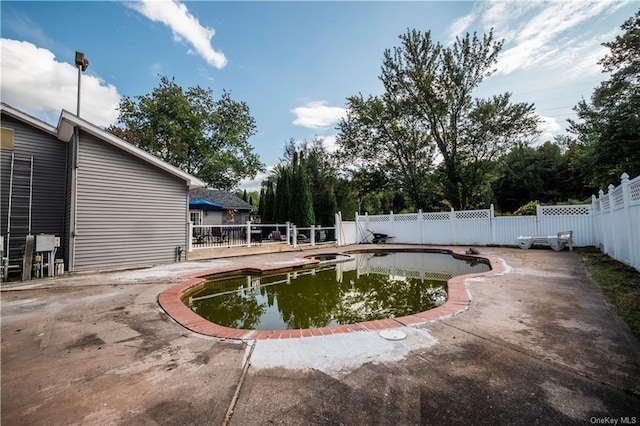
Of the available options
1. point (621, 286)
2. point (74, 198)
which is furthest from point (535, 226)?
point (74, 198)

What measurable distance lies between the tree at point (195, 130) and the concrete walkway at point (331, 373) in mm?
18787

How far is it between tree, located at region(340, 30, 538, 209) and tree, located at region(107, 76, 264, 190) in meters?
12.8

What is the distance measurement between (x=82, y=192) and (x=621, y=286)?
11.0 metres

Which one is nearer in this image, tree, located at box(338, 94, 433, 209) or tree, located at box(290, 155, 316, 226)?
tree, located at box(290, 155, 316, 226)

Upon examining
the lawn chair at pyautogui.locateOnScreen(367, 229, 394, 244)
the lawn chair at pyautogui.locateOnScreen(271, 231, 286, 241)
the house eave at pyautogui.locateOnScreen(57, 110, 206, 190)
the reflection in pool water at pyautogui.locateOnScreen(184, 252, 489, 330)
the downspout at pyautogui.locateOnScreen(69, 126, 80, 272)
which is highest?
the house eave at pyautogui.locateOnScreen(57, 110, 206, 190)

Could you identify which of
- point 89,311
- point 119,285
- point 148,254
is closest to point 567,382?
point 89,311

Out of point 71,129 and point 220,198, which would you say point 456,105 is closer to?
point 220,198

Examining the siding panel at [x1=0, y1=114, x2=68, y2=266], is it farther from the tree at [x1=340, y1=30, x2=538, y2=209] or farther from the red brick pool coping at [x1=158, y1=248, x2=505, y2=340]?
the tree at [x1=340, y1=30, x2=538, y2=209]

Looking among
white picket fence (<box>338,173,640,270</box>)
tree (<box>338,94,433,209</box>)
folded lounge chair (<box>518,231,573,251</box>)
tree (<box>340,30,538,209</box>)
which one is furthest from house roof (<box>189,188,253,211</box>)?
folded lounge chair (<box>518,231,573,251</box>)

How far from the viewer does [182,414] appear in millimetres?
1554

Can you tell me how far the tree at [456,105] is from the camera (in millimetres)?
14469

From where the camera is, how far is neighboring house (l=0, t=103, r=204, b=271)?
6641 mm

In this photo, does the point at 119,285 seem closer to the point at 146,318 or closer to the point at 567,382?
the point at 146,318

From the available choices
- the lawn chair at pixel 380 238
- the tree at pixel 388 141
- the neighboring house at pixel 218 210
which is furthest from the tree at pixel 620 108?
the neighboring house at pixel 218 210
